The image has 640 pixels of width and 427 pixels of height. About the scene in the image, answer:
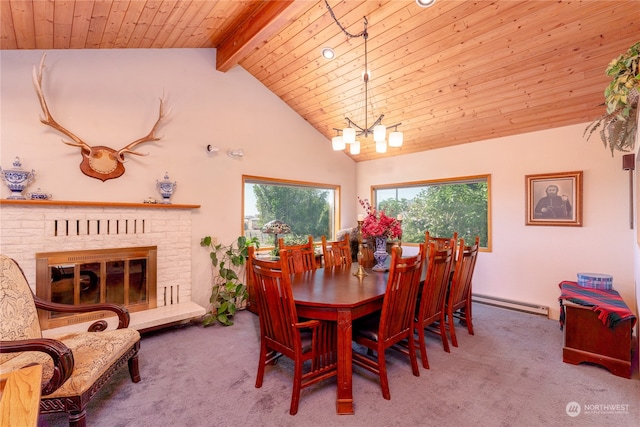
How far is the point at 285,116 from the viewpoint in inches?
193

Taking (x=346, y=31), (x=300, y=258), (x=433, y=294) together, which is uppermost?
(x=346, y=31)

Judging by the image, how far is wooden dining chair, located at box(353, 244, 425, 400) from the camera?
2.08m

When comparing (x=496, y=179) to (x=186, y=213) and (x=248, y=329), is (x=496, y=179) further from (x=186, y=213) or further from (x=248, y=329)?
(x=186, y=213)

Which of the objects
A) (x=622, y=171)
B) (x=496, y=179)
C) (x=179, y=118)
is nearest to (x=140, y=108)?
(x=179, y=118)

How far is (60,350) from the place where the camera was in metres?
1.60

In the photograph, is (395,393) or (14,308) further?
(395,393)

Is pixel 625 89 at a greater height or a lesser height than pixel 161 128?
lesser

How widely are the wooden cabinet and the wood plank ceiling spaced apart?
2.24m

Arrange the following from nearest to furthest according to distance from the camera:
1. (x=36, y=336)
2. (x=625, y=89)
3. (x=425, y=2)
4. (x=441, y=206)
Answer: (x=625, y=89) → (x=36, y=336) → (x=425, y=2) → (x=441, y=206)

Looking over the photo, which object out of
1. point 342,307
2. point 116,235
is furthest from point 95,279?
point 342,307

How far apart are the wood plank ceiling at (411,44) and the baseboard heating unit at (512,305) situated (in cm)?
225

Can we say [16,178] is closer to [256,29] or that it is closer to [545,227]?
[256,29]

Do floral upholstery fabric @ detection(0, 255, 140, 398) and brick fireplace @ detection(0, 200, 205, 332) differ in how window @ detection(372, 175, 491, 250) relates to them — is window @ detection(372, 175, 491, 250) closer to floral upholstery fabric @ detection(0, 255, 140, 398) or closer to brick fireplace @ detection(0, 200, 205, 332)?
brick fireplace @ detection(0, 200, 205, 332)

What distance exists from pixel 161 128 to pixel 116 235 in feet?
4.44
